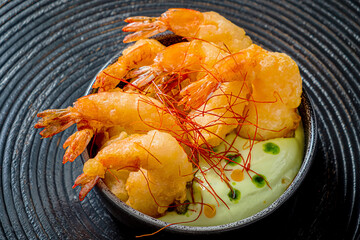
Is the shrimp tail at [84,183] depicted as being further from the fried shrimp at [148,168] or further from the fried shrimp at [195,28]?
the fried shrimp at [195,28]

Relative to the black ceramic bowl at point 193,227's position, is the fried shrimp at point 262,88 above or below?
above

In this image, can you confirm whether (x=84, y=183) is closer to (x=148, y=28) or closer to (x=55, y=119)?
(x=55, y=119)

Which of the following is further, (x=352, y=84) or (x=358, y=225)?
(x=352, y=84)

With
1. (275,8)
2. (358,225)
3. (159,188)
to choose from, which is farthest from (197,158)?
(275,8)

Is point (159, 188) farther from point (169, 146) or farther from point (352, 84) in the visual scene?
point (352, 84)

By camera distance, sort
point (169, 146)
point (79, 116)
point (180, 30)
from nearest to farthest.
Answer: point (169, 146) → point (79, 116) → point (180, 30)

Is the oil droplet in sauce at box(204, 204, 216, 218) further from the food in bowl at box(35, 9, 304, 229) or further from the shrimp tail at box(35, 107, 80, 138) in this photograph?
the shrimp tail at box(35, 107, 80, 138)

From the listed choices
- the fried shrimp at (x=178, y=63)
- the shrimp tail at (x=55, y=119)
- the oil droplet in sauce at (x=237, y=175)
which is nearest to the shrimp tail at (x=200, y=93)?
the fried shrimp at (x=178, y=63)
